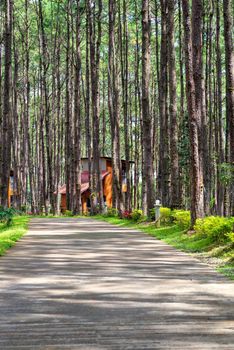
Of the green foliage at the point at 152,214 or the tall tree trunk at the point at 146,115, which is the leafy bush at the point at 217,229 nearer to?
the green foliage at the point at 152,214

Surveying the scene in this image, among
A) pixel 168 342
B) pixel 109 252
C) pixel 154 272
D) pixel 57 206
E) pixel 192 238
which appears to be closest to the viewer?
pixel 168 342

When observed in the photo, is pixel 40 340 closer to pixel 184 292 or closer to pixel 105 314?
pixel 105 314

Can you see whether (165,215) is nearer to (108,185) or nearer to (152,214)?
(152,214)

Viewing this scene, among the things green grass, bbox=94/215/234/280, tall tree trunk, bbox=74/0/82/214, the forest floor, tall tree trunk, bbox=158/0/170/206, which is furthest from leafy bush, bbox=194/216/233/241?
tall tree trunk, bbox=74/0/82/214

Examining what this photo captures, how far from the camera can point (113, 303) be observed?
623cm

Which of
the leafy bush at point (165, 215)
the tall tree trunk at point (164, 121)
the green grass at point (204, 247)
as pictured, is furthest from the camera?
the tall tree trunk at point (164, 121)

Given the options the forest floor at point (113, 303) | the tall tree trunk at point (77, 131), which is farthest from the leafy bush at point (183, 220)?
the tall tree trunk at point (77, 131)

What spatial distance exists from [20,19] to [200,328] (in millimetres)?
→ 42632

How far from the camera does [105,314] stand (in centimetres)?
564

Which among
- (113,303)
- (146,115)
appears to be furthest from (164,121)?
(113,303)

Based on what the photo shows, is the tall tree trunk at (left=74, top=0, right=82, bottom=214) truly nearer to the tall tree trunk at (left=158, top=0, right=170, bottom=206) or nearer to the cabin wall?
the tall tree trunk at (left=158, top=0, right=170, bottom=206)

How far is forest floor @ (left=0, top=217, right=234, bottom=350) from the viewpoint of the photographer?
467 cm

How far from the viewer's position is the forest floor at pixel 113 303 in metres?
4.67

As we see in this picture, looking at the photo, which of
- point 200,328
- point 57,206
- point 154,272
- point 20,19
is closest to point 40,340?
point 200,328
